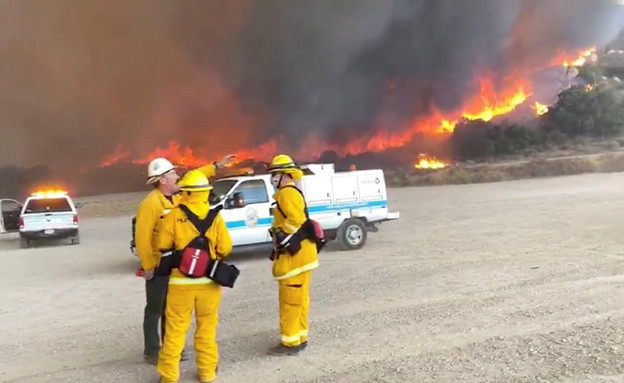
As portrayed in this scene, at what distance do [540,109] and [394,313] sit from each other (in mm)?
24809

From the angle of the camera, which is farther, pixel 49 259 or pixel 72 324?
pixel 49 259

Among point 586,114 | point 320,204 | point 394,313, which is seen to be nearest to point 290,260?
point 394,313

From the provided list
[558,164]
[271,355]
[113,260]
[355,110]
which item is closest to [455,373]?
[271,355]

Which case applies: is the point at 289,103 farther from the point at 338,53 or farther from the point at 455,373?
the point at 455,373

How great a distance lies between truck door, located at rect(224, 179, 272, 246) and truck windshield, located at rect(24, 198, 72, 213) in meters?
6.67

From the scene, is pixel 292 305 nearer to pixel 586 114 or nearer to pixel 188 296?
pixel 188 296

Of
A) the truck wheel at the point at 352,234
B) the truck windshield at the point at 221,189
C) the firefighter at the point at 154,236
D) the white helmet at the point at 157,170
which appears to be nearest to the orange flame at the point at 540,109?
the truck wheel at the point at 352,234

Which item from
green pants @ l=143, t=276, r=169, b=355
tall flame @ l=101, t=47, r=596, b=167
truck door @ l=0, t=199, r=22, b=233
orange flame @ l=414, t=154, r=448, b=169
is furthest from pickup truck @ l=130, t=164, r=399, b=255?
tall flame @ l=101, t=47, r=596, b=167

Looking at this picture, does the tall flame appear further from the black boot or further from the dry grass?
the black boot

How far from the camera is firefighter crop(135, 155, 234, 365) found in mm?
4570

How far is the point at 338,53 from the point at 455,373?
95.3 ft

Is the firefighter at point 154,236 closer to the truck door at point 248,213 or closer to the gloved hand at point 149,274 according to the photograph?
the gloved hand at point 149,274

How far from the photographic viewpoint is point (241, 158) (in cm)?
3027

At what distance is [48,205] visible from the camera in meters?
15.2
